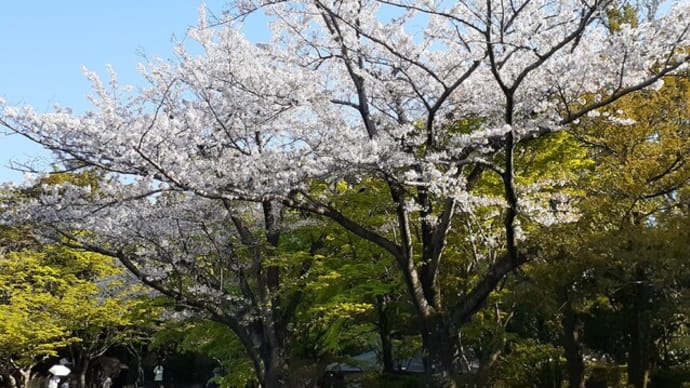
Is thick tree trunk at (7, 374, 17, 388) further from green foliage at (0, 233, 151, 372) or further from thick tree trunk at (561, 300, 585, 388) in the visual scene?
thick tree trunk at (561, 300, 585, 388)

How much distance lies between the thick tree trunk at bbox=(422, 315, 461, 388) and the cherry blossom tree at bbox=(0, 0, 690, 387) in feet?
0.06

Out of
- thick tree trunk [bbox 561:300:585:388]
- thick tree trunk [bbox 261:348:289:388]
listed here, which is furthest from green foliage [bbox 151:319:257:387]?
thick tree trunk [bbox 561:300:585:388]

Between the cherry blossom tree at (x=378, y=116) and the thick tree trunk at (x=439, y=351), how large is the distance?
0.02 metres

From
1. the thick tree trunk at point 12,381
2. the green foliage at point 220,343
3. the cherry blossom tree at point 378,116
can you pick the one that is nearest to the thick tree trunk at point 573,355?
the cherry blossom tree at point 378,116

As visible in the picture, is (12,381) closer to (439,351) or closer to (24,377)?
(24,377)

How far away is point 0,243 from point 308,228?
13997 mm

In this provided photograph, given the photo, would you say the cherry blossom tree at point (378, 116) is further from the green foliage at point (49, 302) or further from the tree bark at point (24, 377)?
the tree bark at point (24, 377)

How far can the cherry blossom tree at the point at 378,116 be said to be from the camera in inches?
270

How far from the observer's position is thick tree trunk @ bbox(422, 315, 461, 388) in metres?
8.25

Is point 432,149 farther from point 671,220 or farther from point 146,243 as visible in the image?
point 146,243

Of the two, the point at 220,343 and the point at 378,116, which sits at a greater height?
the point at 378,116

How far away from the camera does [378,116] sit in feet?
28.5

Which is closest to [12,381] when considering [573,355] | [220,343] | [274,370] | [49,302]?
[49,302]

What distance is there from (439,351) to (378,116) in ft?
10.4
